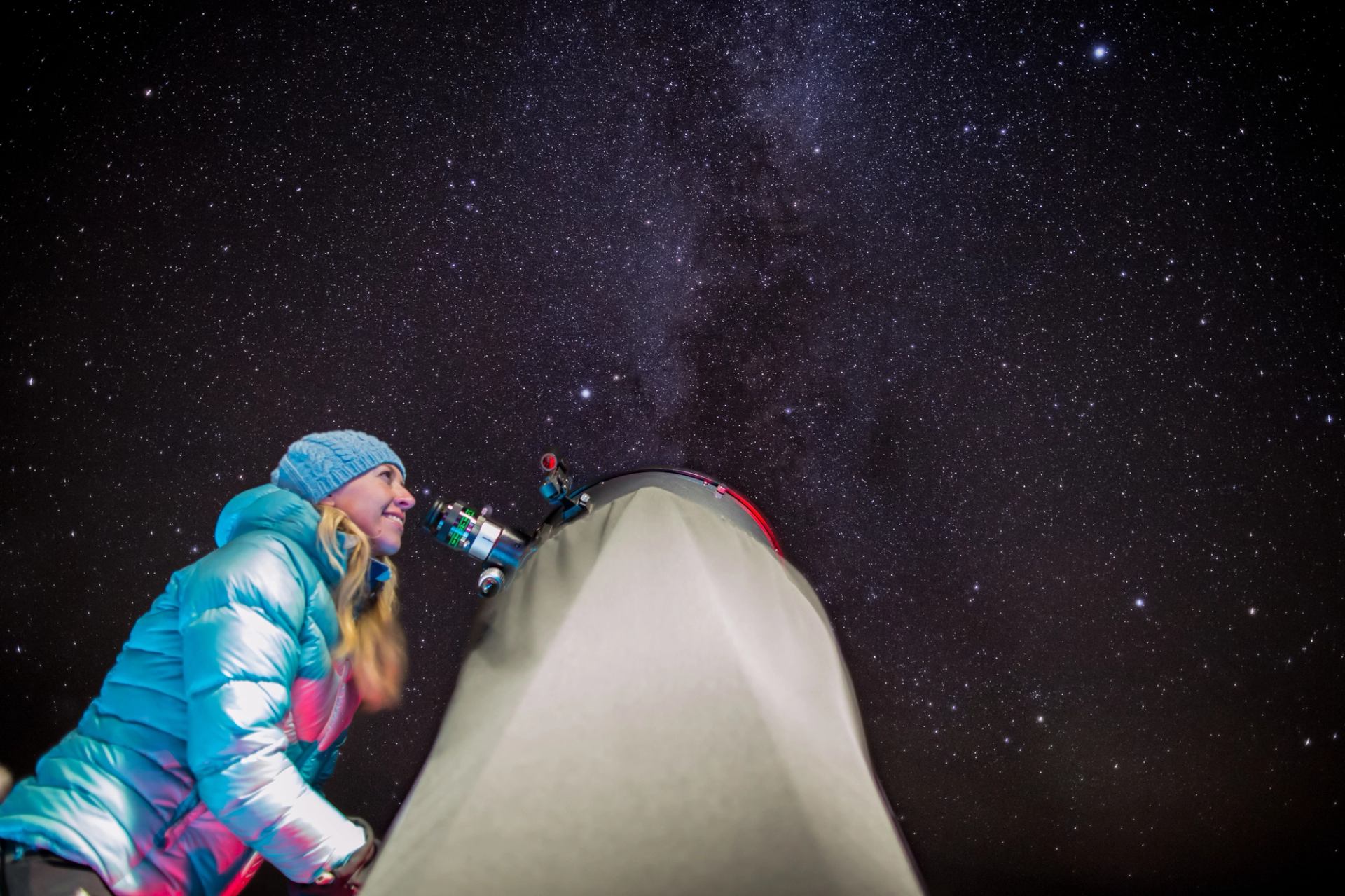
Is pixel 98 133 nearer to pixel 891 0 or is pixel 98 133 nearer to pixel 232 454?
pixel 232 454

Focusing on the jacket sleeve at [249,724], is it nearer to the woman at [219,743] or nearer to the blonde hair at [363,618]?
the woman at [219,743]

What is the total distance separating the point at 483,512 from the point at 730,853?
5.87ft

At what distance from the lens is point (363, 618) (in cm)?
227

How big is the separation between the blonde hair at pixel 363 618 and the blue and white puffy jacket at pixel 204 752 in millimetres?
98

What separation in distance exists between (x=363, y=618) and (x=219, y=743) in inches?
26.7

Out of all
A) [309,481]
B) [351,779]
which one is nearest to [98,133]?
[309,481]

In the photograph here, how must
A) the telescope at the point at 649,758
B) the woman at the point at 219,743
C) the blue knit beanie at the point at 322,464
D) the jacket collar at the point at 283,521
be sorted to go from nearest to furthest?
the telescope at the point at 649,758, the woman at the point at 219,743, the jacket collar at the point at 283,521, the blue knit beanie at the point at 322,464

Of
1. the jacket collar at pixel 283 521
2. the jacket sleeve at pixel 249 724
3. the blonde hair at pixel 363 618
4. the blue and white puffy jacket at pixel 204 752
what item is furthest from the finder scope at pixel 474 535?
the jacket sleeve at pixel 249 724

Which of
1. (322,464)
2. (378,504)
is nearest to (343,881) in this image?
(378,504)

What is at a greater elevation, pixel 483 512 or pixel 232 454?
pixel 232 454

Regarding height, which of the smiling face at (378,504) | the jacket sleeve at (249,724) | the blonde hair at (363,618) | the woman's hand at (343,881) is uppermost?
the smiling face at (378,504)

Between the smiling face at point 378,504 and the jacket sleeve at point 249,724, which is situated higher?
the smiling face at point 378,504

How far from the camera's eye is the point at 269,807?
1607 mm

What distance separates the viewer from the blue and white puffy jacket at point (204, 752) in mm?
1608
